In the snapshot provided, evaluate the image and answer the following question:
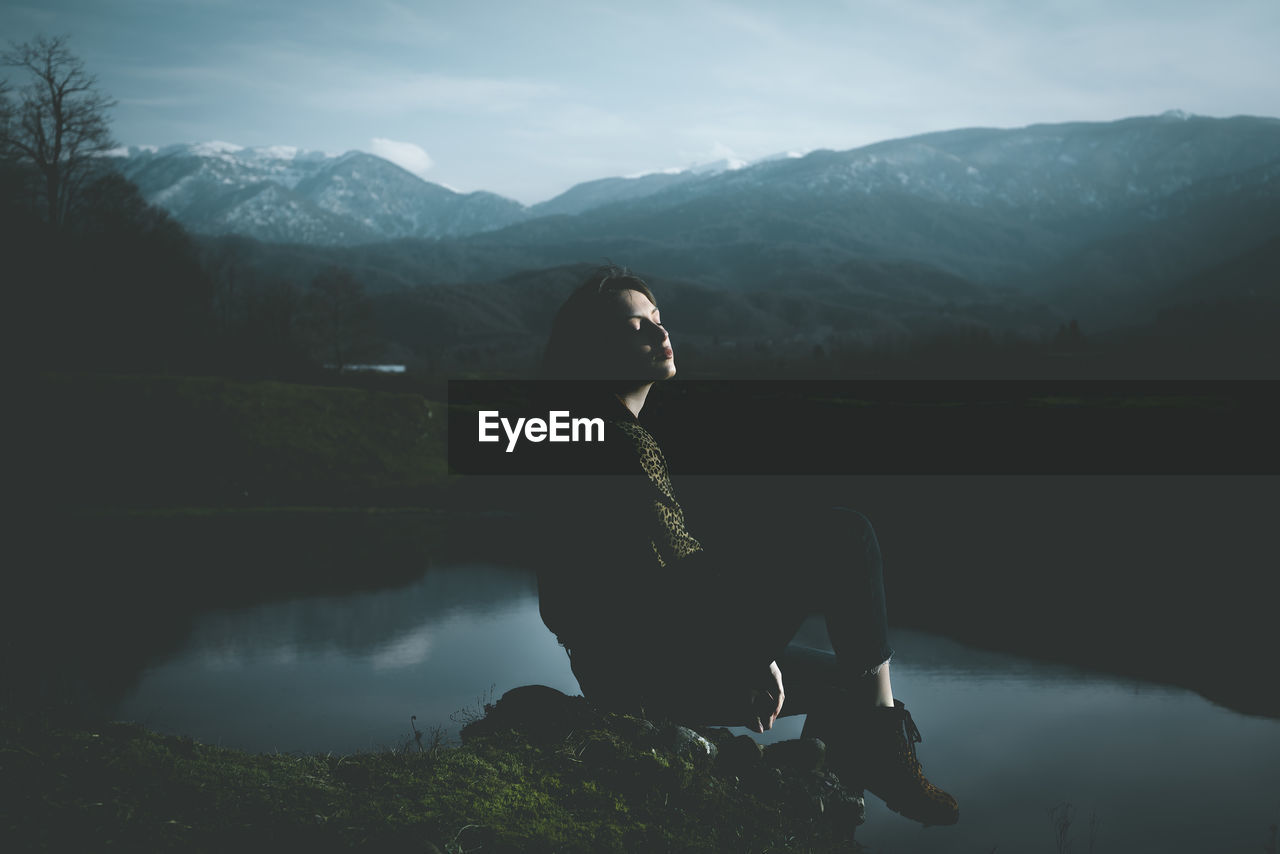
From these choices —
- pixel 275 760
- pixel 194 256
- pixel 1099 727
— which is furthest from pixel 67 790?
pixel 194 256

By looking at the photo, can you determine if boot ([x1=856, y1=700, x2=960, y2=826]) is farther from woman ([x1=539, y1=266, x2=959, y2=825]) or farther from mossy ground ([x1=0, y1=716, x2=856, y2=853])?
mossy ground ([x1=0, y1=716, x2=856, y2=853])

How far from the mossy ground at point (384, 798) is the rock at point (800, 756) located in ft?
1.07

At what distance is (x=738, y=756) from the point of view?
450 cm

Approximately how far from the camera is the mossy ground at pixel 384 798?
9.79 ft

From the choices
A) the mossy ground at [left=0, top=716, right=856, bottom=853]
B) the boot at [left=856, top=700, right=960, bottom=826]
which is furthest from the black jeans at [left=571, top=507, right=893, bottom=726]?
the mossy ground at [left=0, top=716, right=856, bottom=853]

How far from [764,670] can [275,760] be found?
7.18ft

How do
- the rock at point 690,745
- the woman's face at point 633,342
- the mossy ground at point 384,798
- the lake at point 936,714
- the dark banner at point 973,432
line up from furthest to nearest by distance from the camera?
1. the dark banner at point 973,432
2. the lake at point 936,714
3. the rock at point 690,745
4. the woman's face at point 633,342
5. the mossy ground at point 384,798

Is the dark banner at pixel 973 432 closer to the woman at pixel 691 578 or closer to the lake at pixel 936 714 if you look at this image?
the lake at pixel 936 714

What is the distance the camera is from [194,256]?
116 feet

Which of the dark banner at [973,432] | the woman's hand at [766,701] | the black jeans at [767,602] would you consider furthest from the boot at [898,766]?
the dark banner at [973,432]

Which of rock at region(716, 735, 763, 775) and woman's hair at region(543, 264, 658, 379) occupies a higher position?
woman's hair at region(543, 264, 658, 379)

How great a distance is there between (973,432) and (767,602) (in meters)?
16.8

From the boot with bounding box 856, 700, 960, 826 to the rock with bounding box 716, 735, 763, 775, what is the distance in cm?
106

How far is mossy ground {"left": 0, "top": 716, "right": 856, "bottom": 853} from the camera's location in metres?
2.98
